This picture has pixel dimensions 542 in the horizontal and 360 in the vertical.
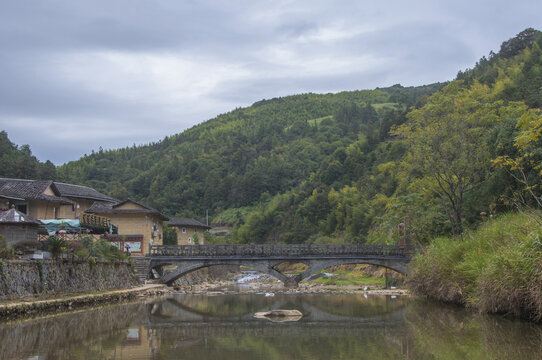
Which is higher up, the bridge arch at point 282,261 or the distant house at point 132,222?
the distant house at point 132,222

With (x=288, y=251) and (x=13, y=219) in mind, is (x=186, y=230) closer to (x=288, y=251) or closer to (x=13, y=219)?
(x=288, y=251)

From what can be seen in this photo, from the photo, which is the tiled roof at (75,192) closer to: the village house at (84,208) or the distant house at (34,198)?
the village house at (84,208)

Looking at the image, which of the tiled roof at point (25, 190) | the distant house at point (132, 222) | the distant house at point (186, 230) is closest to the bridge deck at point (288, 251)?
the distant house at point (132, 222)

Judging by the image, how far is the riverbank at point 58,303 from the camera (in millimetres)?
19297

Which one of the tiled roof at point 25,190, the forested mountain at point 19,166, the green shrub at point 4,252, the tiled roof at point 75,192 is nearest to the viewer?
the green shrub at point 4,252

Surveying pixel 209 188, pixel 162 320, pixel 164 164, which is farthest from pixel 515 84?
pixel 164 164

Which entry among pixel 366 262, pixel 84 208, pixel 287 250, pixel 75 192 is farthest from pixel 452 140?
pixel 84 208

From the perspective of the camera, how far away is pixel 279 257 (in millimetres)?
40531

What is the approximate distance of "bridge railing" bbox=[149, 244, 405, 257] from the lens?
132 ft

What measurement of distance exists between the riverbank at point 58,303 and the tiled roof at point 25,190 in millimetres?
12287

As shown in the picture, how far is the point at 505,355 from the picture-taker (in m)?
12.1

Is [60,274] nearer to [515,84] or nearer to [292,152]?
[515,84]

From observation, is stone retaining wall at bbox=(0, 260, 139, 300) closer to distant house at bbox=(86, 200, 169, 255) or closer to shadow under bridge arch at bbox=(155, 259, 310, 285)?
shadow under bridge arch at bbox=(155, 259, 310, 285)

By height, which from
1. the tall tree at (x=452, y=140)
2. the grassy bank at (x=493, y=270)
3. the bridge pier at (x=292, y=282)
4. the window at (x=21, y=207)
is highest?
the tall tree at (x=452, y=140)
